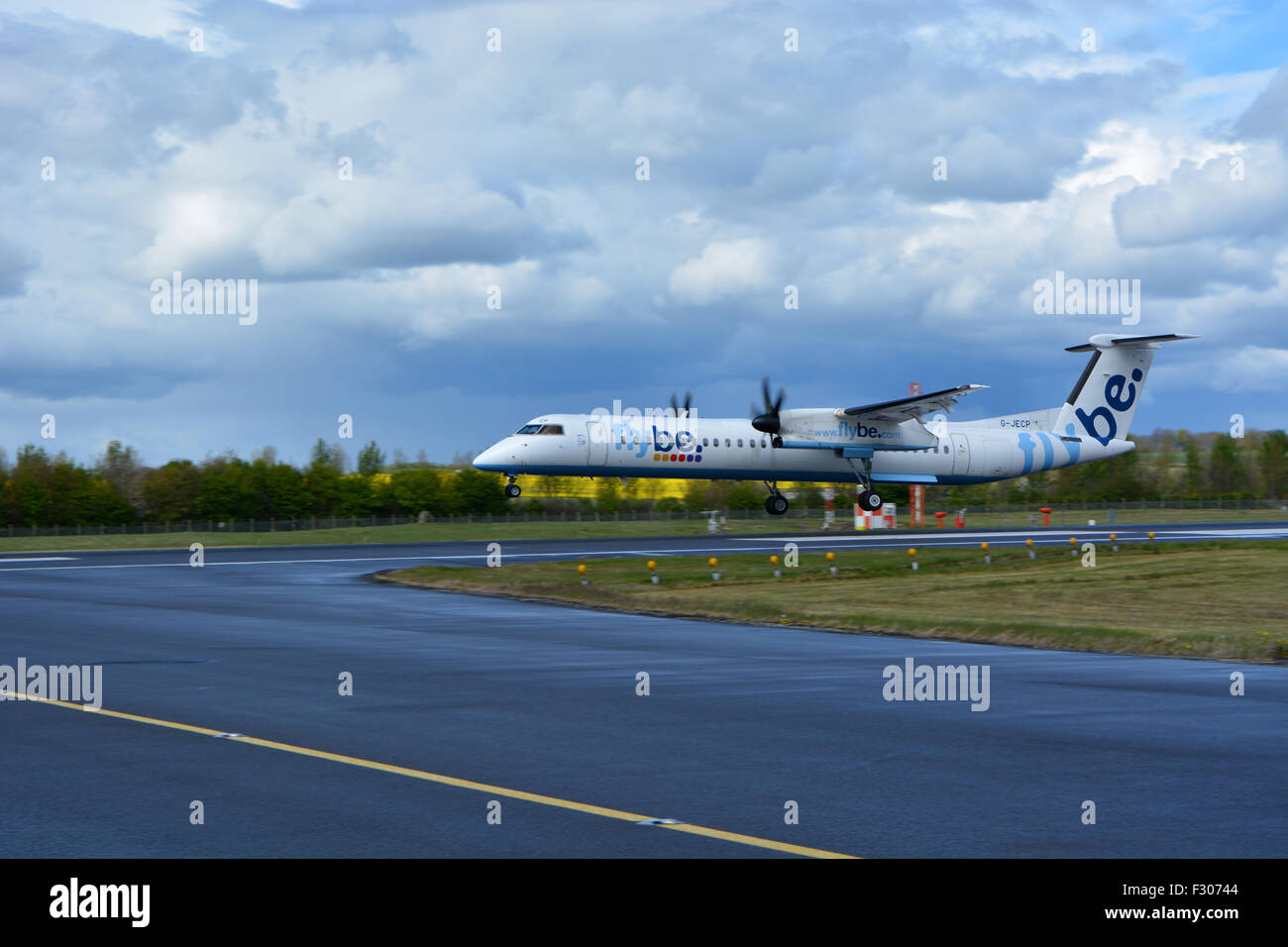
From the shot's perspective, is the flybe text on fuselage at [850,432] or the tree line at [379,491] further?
the tree line at [379,491]

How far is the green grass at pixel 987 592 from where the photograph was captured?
22891 mm

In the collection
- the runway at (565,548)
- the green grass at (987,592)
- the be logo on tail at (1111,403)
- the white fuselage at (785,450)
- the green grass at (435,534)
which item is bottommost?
the green grass at (987,592)

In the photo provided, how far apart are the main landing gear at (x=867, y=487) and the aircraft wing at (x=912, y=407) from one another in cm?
228

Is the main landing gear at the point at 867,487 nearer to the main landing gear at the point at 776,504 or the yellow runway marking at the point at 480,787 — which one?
the main landing gear at the point at 776,504

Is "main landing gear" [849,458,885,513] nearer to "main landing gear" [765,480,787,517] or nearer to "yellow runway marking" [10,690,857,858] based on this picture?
"main landing gear" [765,480,787,517]

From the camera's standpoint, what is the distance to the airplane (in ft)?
175

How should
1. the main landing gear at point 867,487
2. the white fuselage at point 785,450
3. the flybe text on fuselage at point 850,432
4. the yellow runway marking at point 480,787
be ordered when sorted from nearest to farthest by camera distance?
the yellow runway marking at point 480,787
the white fuselage at point 785,450
the flybe text on fuselage at point 850,432
the main landing gear at point 867,487

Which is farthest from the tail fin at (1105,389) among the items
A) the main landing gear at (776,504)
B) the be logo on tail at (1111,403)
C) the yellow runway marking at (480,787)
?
the yellow runway marking at (480,787)

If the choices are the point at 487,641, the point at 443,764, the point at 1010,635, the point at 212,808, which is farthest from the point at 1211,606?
the point at 212,808

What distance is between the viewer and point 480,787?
31.2 ft

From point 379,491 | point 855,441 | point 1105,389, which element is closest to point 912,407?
point 855,441
